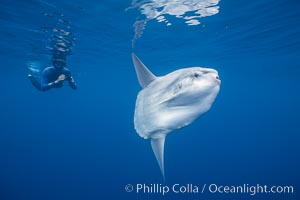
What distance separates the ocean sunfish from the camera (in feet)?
10.9

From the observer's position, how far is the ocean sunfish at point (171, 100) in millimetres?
3328

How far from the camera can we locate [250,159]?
129ft

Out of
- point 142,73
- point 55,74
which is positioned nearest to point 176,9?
point 55,74

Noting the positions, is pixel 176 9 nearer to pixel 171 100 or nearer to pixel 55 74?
pixel 55 74

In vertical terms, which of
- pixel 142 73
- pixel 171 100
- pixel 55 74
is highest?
pixel 55 74

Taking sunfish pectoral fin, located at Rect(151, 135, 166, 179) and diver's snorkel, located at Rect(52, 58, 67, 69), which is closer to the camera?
sunfish pectoral fin, located at Rect(151, 135, 166, 179)

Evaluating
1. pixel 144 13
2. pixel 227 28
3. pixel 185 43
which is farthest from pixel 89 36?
pixel 227 28

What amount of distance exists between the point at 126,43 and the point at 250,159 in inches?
1219

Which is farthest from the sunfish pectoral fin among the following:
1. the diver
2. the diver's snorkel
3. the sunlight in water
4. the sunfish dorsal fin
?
the sunlight in water

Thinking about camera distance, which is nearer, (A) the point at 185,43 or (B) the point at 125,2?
(B) the point at 125,2

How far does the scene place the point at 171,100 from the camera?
3.69m

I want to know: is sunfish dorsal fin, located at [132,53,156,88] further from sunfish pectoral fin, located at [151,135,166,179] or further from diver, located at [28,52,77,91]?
diver, located at [28,52,77,91]

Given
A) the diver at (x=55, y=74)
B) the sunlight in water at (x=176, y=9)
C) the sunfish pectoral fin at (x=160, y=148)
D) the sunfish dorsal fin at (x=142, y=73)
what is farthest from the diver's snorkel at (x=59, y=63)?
the sunfish pectoral fin at (x=160, y=148)

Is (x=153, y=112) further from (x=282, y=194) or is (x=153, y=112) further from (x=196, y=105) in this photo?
(x=282, y=194)
